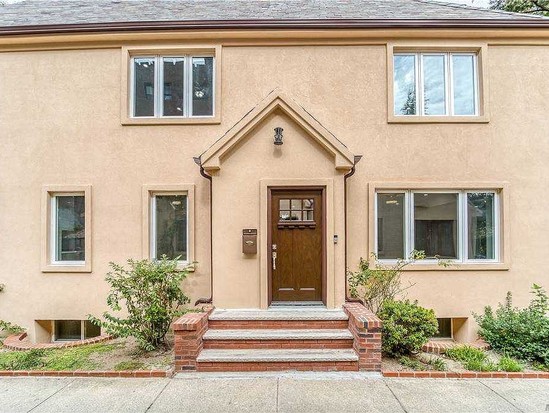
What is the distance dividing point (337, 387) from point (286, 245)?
2.77 meters

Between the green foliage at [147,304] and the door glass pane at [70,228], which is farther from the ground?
the door glass pane at [70,228]

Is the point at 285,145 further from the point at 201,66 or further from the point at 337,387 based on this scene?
the point at 337,387

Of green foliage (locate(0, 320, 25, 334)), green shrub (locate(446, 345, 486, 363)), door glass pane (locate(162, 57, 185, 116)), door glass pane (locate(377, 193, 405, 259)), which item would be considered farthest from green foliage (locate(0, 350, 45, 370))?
green shrub (locate(446, 345, 486, 363))

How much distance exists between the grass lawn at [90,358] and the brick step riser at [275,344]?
34.2 inches

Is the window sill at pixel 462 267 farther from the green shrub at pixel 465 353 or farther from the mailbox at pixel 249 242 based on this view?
the mailbox at pixel 249 242

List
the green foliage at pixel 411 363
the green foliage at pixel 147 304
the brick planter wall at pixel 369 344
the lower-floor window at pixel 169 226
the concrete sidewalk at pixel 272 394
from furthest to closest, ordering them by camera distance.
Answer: the lower-floor window at pixel 169 226 < the green foliage at pixel 147 304 < the green foliage at pixel 411 363 < the brick planter wall at pixel 369 344 < the concrete sidewalk at pixel 272 394

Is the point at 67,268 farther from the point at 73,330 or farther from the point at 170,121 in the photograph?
the point at 170,121

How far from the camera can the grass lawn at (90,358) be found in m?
5.50

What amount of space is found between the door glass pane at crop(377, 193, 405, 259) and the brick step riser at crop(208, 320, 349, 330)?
2158 millimetres

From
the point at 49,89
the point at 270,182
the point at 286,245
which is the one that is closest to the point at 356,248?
the point at 286,245

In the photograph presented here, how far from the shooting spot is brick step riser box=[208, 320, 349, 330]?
6.07 metres

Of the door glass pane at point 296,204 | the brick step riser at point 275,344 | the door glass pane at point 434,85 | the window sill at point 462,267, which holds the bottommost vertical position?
the brick step riser at point 275,344

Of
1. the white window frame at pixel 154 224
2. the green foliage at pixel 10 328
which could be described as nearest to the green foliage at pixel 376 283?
the white window frame at pixel 154 224

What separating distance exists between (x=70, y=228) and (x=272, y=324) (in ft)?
17.3
